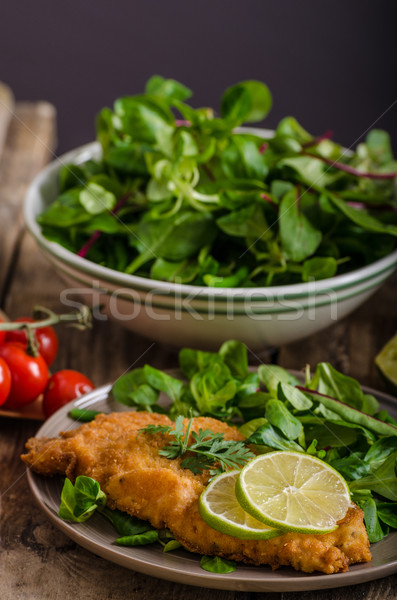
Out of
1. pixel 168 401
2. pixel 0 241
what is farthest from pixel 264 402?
pixel 0 241

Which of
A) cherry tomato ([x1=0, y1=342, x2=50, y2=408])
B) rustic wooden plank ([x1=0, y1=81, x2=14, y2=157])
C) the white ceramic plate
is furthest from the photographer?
rustic wooden plank ([x1=0, y1=81, x2=14, y2=157])

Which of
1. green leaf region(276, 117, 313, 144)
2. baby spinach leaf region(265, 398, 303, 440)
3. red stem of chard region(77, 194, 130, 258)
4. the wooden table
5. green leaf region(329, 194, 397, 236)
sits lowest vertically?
the wooden table

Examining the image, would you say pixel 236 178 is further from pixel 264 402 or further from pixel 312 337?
pixel 264 402

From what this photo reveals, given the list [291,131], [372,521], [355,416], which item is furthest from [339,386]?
[291,131]

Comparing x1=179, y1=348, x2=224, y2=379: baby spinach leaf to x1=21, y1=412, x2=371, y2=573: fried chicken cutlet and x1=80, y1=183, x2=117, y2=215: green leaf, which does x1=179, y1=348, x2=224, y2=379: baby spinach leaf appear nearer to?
x1=21, y1=412, x2=371, y2=573: fried chicken cutlet

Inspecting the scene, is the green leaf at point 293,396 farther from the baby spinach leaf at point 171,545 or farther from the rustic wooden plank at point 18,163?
the rustic wooden plank at point 18,163

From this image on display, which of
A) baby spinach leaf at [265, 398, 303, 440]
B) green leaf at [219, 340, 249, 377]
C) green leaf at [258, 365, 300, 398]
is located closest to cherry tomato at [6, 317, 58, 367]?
green leaf at [219, 340, 249, 377]

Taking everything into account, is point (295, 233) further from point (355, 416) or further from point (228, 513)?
point (228, 513)
